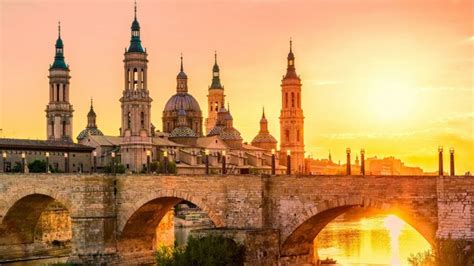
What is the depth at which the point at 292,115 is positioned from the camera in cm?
13138

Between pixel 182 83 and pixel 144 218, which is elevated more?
pixel 182 83

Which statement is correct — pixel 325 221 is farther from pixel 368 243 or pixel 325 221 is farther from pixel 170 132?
pixel 170 132

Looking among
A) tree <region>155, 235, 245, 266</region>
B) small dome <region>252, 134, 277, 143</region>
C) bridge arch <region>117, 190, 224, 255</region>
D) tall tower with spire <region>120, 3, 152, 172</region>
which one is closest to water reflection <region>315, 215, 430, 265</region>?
tree <region>155, 235, 245, 266</region>

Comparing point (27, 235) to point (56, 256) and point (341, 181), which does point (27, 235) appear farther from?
point (341, 181)

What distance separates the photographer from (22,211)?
177 ft

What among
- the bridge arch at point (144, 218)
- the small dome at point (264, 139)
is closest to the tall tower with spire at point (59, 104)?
the small dome at point (264, 139)

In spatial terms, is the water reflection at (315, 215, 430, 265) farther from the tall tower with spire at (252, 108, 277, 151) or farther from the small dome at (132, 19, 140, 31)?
the tall tower with spire at (252, 108, 277, 151)

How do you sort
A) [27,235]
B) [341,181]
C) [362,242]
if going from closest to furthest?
[341,181], [27,235], [362,242]

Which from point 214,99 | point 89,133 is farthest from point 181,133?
point 214,99

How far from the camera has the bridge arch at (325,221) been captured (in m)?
34.5

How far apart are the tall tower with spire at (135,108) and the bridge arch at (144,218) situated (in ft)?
198

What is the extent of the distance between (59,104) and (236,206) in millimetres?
79110

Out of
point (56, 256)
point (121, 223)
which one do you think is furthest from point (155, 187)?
point (56, 256)

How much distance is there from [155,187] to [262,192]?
725 cm
